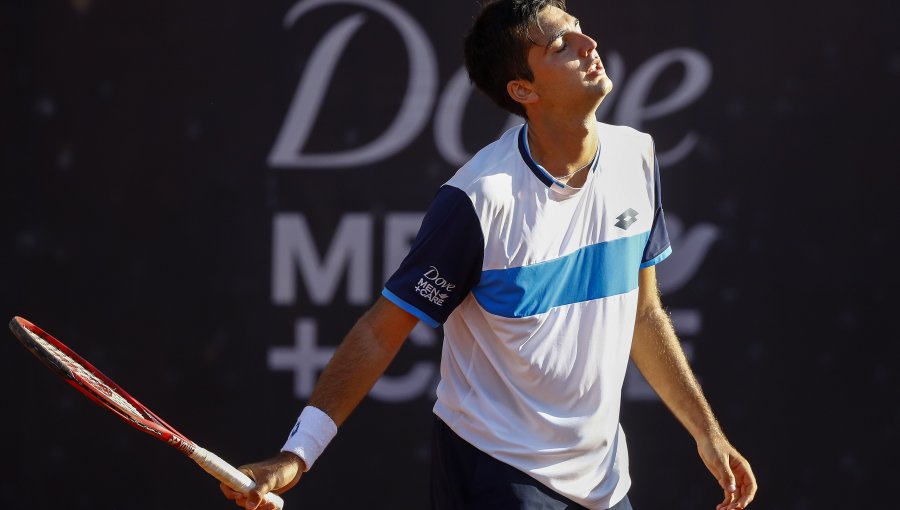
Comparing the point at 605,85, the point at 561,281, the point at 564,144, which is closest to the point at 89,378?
the point at 561,281

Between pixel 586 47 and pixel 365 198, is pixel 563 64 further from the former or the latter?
pixel 365 198

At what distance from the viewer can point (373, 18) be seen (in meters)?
3.93

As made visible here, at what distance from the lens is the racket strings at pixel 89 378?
7.39 feet

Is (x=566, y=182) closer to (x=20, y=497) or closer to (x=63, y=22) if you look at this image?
(x=63, y=22)

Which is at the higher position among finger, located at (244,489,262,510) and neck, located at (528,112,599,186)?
neck, located at (528,112,599,186)

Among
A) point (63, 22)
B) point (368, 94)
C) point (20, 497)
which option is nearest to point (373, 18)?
point (368, 94)

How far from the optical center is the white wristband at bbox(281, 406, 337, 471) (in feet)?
7.65

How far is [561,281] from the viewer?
98.3 inches

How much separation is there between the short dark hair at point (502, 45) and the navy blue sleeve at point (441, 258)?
1.36ft

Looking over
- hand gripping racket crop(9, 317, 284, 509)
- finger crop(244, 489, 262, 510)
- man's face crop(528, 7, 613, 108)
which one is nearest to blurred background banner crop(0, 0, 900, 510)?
man's face crop(528, 7, 613, 108)

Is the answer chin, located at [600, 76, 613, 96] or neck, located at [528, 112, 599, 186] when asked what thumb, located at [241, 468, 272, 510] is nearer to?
neck, located at [528, 112, 599, 186]

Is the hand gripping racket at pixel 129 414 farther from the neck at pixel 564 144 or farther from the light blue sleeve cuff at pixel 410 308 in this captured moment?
the neck at pixel 564 144

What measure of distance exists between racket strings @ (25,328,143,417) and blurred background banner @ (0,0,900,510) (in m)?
1.43

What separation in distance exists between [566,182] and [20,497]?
7.85ft
